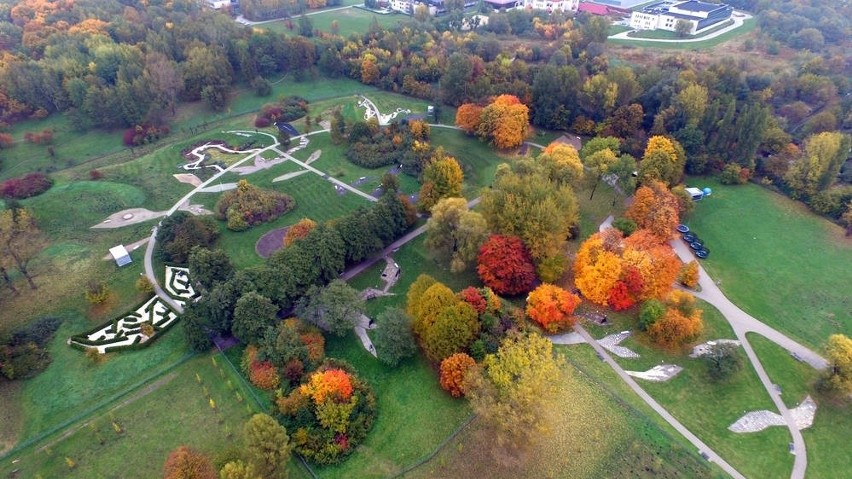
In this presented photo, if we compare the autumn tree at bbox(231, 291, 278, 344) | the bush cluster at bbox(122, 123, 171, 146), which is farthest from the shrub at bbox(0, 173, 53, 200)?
the autumn tree at bbox(231, 291, 278, 344)

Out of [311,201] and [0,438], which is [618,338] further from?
[0,438]

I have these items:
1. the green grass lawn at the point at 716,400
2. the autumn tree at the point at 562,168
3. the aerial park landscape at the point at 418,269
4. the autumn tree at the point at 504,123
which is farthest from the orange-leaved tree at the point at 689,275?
the autumn tree at the point at 504,123

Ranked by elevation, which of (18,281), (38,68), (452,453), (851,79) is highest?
(38,68)

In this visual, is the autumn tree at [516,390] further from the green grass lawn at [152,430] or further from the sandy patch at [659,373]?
the green grass lawn at [152,430]

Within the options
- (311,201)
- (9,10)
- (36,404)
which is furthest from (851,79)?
(9,10)

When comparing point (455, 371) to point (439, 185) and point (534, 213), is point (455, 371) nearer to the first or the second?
point (534, 213)
